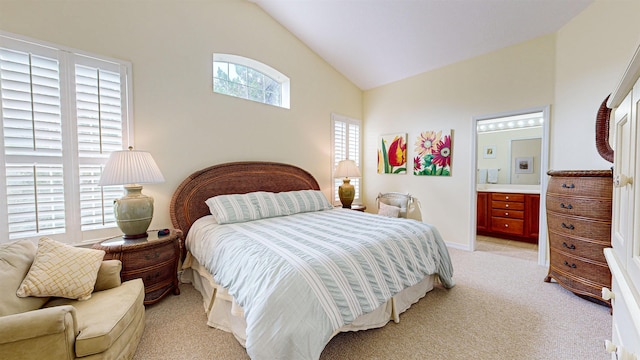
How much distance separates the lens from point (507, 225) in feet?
14.7

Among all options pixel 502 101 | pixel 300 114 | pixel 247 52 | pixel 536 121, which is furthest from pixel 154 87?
pixel 536 121

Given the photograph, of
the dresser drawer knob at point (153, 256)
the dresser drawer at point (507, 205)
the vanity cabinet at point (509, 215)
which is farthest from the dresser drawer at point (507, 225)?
the dresser drawer knob at point (153, 256)

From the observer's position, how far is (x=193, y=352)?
5.58 ft

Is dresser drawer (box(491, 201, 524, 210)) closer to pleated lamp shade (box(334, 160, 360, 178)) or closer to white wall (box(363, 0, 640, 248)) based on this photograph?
white wall (box(363, 0, 640, 248))

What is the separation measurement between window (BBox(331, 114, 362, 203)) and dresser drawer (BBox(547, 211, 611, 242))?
9.48 ft

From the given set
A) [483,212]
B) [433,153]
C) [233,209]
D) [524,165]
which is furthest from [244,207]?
[524,165]

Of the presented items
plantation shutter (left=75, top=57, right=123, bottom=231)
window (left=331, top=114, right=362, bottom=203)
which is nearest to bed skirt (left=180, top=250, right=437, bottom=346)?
plantation shutter (left=75, top=57, right=123, bottom=231)

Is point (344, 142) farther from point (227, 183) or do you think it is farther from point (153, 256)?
point (153, 256)

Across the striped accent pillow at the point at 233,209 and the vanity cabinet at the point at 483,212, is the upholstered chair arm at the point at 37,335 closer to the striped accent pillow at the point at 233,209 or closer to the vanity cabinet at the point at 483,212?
the striped accent pillow at the point at 233,209

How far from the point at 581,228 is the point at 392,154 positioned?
2.68 metres

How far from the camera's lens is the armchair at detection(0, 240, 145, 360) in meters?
1.13

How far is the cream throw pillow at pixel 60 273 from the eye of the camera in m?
1.46

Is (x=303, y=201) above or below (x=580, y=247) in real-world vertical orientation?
above

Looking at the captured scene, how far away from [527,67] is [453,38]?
102 cm
